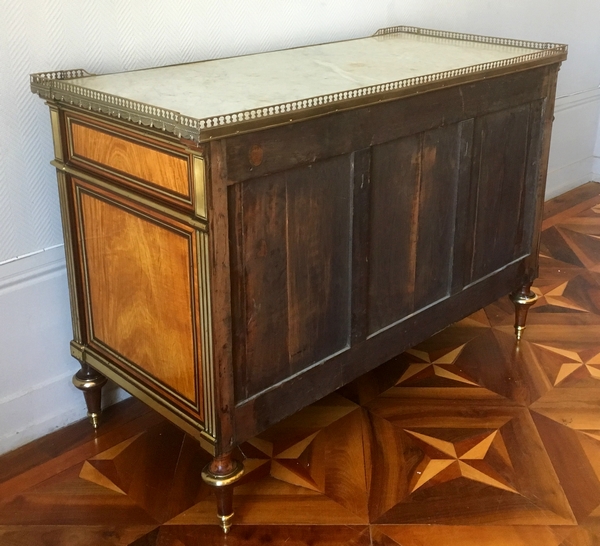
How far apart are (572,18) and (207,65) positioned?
171 cm

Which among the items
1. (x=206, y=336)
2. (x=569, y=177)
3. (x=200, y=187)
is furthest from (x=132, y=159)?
(x=569, y=177)

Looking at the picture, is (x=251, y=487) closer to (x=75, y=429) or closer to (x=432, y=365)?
(x=75, y=429)

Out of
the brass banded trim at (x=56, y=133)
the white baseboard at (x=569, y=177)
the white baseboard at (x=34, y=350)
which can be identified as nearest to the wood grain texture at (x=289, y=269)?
the brass banded trim at (x=56, y=133)

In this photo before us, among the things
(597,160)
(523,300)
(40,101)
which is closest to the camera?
(40,101)

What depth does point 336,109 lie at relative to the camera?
1081 millimetres

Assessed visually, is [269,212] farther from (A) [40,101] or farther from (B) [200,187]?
(A) [40,101]

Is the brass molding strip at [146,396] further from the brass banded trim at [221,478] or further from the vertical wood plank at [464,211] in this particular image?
the vertical wood plank at [464,211]

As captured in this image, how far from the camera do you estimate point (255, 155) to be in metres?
1.00

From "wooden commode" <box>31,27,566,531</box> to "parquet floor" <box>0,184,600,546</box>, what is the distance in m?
0.11

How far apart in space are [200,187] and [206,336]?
0.22m

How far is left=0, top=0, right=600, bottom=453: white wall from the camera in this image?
48.4 inches

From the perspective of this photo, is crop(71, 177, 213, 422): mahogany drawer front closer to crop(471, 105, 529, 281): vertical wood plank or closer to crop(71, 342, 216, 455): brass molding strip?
crop(71, 342, 216, 455): brass molding strip

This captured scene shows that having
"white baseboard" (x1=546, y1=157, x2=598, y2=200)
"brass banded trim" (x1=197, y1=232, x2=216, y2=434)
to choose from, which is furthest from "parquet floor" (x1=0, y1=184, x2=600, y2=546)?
"white baseboard" (x1=546, y1=157, x2=598, y2=200)

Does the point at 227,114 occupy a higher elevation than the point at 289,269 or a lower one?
higher
